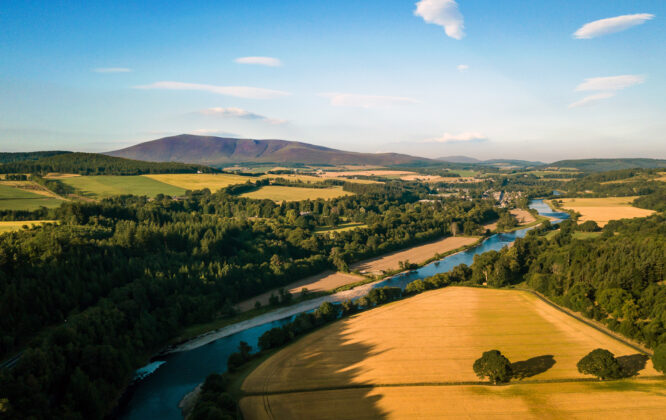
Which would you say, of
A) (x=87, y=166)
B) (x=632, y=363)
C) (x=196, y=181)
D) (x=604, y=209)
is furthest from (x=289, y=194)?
(x=632, y=363)

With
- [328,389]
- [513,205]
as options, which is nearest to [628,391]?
[328,389]

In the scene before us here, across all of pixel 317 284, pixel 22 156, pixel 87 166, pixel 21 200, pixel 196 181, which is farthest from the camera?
pixel 196 181

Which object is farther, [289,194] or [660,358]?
[289,194]

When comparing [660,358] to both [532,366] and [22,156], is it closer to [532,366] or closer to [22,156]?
[532,366]

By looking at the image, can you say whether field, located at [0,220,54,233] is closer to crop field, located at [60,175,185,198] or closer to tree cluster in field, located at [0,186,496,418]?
tree cluster in field, located at [0,186,496,418]

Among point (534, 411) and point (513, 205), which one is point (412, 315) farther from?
point (513, 205)

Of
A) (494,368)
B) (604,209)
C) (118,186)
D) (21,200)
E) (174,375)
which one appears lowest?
(174,375)
